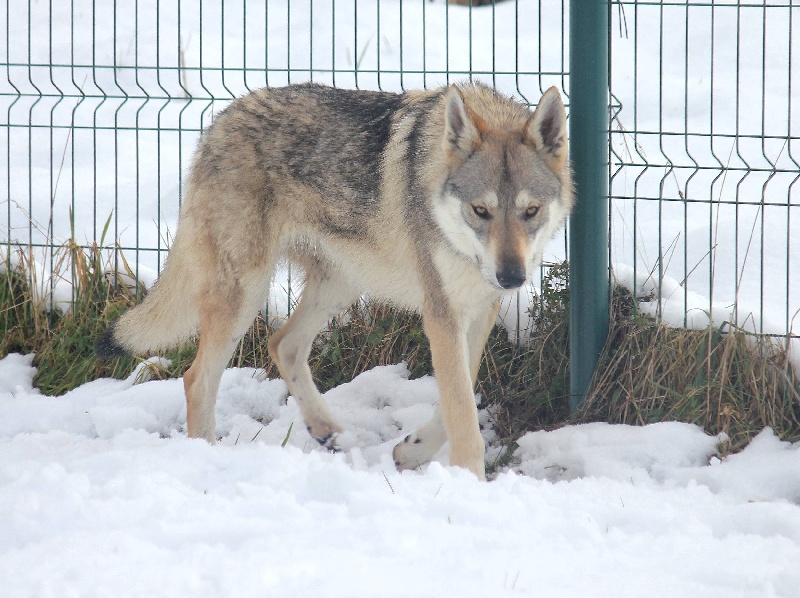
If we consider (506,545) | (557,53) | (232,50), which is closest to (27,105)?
(232,50)

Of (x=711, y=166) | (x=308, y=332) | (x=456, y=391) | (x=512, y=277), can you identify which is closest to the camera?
(x=512, y=277)

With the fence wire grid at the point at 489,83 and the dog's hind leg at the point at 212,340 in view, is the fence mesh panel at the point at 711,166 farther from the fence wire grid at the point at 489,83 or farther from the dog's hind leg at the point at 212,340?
the dog's hind leg at the point at 212,340

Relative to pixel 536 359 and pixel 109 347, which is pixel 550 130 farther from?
pixel 109 347

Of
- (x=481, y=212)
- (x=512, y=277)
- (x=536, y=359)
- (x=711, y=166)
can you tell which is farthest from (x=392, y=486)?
(x=711, y=166)

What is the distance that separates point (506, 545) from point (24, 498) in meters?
1.39

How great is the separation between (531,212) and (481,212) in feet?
0.65

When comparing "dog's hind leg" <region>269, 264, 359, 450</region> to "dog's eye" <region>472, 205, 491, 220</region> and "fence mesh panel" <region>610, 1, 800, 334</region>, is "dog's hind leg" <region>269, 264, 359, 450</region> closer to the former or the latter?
"dog's eye" <region>472, 205, 491, 220</region>

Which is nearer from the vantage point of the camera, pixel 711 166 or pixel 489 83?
pixel 711 166

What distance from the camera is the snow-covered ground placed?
229cm

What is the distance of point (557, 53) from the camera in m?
8.74

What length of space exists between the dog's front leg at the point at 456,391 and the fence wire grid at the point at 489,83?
109 cm

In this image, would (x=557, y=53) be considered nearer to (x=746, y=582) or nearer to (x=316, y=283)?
(x=316, y=283)

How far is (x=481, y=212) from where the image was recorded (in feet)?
11.9

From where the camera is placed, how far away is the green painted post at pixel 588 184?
426 centimetres
